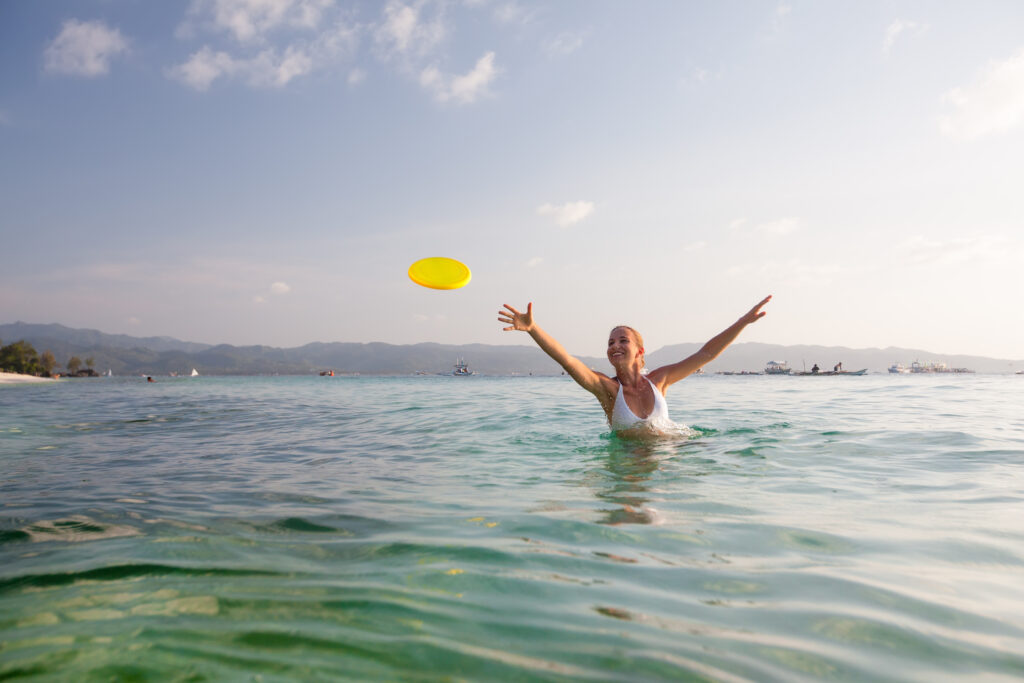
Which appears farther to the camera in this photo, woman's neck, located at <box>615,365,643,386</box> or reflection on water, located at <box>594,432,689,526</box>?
woman's neck, located at <box>615,365,643,386</box>

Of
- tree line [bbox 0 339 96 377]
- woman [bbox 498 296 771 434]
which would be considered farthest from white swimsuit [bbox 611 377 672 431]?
tree line [bbox 0 339 96 377]

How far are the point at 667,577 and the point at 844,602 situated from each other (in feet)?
2.74

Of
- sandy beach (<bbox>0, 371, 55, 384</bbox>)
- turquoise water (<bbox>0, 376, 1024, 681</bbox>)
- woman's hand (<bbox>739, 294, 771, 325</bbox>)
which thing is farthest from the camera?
sandy beach (<bbox>0, 371, 55, 384</bbox>)

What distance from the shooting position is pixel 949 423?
10883 mm

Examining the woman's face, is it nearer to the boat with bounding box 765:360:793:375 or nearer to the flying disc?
the flying disc

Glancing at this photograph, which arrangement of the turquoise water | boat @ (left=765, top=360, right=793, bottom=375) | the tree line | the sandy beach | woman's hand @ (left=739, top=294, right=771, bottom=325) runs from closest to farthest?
1. the turquoise water
2. woman's hand @ (left=739, top=294, right=771, bottom=325)
3. the sandy beach
4. the tree line
5. boat @ (left=765, top=360, right=793, bottom=375)

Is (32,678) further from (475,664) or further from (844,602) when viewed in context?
(844,602)

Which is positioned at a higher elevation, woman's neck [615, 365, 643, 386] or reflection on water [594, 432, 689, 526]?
woman's neck [615, 365, 643, 386]

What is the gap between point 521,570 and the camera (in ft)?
9.88

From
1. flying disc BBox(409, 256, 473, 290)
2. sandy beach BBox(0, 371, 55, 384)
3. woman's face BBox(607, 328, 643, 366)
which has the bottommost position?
sandy beach BBox(0, 371, 55, 384)

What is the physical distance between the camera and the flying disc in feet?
30.8

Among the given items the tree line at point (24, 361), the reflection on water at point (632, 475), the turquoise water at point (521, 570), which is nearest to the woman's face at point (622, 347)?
the reflection on water at point (632, 475)

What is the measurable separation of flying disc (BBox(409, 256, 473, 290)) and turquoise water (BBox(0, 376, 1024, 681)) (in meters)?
3.62

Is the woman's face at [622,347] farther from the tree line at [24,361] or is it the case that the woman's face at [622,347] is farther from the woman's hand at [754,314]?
the tree line at [24,361]
